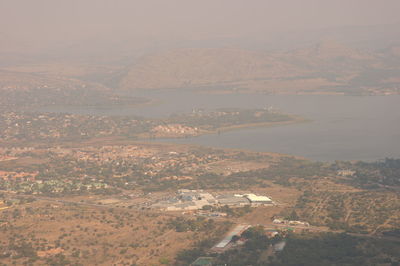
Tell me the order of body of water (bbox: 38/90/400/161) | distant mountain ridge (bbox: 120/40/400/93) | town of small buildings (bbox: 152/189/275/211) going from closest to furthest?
town of small buildings (bbox: 152/189/275/211) < body of water (bbox: 38/90/400/161) < distant mountain ridge (bbox: 120/40/400/93)

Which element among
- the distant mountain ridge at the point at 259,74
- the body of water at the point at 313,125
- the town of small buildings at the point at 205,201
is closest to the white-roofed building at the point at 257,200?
the town of small buildings at the point at 205,201

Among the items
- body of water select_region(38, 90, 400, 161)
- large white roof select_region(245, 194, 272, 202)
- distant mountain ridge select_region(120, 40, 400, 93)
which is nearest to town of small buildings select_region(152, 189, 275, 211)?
large white roof select_region(245, 194, 272, 202)

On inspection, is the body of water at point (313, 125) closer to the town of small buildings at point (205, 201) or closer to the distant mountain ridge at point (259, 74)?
the distant mountain ridge at point (259, 74)

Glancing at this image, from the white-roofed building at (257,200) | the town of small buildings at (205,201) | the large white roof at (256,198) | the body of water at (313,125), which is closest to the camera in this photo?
the town of small buildings at (205,201)

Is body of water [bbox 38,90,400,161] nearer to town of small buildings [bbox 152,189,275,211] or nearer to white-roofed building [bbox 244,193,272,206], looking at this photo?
white-roofed building [bbox 244,193,272,206]

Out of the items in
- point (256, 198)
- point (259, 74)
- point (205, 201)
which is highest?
point (259, 74)

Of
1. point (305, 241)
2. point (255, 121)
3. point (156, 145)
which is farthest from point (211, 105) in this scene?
point (305, 241)

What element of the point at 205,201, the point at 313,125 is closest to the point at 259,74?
the point at 313,125

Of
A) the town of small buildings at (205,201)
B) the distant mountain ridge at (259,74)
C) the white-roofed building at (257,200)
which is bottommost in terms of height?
the town of small buildings at (205,201)

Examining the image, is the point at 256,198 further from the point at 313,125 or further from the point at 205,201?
the point at 313,125

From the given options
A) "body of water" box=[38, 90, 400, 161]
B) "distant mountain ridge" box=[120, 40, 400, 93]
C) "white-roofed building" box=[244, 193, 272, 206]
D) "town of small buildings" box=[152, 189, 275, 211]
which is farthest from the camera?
"distant mountain ridge" box=[120, 40, 400, 93]

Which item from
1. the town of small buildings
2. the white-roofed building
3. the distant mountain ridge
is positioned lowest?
the town of small buildings

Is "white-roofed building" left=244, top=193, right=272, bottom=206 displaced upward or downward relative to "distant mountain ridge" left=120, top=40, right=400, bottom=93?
downward
